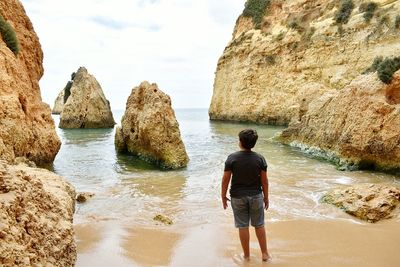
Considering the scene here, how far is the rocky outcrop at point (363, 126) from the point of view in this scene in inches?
448

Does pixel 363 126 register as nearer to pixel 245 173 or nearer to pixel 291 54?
pixel 245 173

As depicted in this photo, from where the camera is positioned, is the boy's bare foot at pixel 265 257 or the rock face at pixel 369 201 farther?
the rock face at pixel 369 201

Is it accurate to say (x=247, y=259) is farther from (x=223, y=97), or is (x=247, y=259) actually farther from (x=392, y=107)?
(x=223, y=97)

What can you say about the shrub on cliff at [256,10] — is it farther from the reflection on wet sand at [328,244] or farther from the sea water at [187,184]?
the reflection on wet sand at [328,244]

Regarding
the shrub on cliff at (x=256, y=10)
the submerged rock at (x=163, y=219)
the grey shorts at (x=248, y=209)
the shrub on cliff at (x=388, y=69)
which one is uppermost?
the shrub on cliff at (x=256, y=10)

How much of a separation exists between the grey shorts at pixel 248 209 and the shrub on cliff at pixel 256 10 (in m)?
44.1

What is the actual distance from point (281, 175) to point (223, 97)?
3807 centimetres

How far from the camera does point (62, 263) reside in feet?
12.4

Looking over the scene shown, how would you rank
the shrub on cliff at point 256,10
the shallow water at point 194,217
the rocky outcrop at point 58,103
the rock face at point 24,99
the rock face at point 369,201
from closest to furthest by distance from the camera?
the shallow water at point 194,217
the rock face at point 369,201
the rock face at point 24,99
the shrub on cliff at point 256,10
the rocky outcrop at point 58,103

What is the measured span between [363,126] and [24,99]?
A: 1116 cm

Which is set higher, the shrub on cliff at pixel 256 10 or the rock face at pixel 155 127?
the shrub on cliff at pixel 256 10

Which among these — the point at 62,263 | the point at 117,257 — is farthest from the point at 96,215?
the point at 62,263

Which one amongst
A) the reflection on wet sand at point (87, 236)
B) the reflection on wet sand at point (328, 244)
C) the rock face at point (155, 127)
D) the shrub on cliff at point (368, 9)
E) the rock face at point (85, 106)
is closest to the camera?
the reflection on wet sand at point (328, 244)

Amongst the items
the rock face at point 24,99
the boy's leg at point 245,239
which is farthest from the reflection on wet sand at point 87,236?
the rock face at point 24,99
